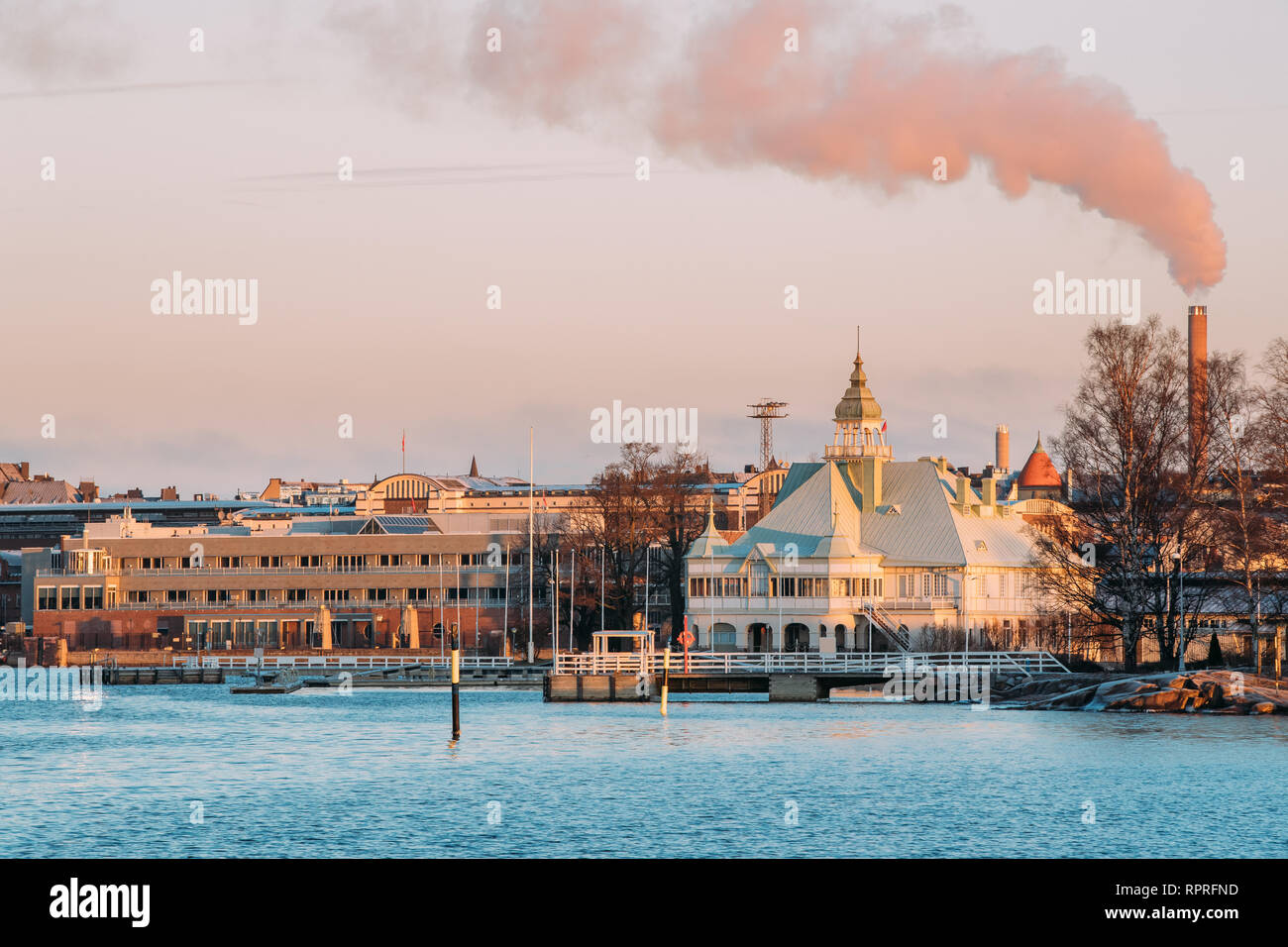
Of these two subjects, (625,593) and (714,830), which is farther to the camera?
(625,593)

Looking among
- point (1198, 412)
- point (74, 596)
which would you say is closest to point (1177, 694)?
point (1198, 412)

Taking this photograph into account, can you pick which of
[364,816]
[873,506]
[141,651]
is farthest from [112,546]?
[364,816]

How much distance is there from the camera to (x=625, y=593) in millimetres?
122375

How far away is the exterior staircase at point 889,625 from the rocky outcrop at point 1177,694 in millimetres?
22911

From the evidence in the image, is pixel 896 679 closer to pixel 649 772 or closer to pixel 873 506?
pixel 873 506

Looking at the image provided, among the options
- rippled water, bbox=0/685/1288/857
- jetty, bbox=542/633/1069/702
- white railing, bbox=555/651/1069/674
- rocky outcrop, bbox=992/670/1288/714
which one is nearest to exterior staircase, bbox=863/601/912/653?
white railing, bbox=555/651/1069/674

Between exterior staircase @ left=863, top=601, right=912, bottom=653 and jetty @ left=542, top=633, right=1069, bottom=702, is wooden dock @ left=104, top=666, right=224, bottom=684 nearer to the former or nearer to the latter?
jetty @ left=542, top=633, right=1069, bottom=702

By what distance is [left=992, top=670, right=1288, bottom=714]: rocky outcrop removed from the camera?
259 ft

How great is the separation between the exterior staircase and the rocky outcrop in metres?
22.9

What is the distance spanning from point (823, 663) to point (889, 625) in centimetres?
1622

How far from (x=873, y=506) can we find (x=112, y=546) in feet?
196

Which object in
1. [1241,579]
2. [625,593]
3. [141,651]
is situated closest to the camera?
[1241,579]

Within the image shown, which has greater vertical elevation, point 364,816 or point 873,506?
point 873,506
